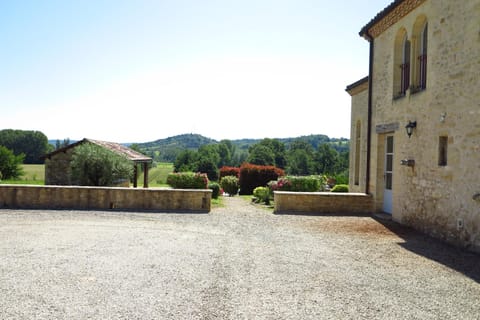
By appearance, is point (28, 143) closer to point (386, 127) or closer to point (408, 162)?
point (386, 127)

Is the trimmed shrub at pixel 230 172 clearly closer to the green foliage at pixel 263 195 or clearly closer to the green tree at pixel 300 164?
the green foliage at pixel 263 195

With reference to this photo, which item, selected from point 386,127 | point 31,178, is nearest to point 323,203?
point 386,127

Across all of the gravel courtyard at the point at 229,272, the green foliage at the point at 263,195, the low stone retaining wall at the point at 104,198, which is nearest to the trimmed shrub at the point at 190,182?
the green foliage at the point at 263,195

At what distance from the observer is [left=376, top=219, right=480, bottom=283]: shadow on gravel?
6.14m

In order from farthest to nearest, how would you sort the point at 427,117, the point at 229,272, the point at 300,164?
the point at 300,164 → the point at 427,117 → the point at 229,272

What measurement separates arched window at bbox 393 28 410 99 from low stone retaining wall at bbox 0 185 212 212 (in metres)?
6.14

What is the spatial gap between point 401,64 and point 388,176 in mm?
3221

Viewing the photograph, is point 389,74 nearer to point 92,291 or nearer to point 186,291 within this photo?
point 186,291

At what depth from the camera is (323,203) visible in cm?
1147

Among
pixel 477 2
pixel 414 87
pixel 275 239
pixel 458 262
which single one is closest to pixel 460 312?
pixel 458 262

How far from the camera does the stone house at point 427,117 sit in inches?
287

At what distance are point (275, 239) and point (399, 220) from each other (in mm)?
4080

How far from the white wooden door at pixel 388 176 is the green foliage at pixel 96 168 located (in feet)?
32.8

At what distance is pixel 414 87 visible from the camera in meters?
9.62
